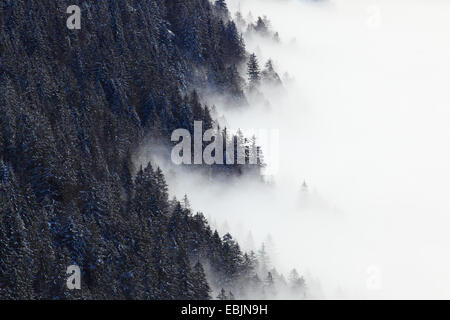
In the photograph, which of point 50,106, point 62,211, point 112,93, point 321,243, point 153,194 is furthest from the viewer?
point 321,243

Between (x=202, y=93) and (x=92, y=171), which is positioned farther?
(x=202, y=93)

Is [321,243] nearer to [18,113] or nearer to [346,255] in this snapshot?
[346,255]

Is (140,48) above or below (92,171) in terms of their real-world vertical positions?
above

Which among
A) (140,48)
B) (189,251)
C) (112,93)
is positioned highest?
(140,48)

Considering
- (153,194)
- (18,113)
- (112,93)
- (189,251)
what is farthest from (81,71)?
(189,251)
